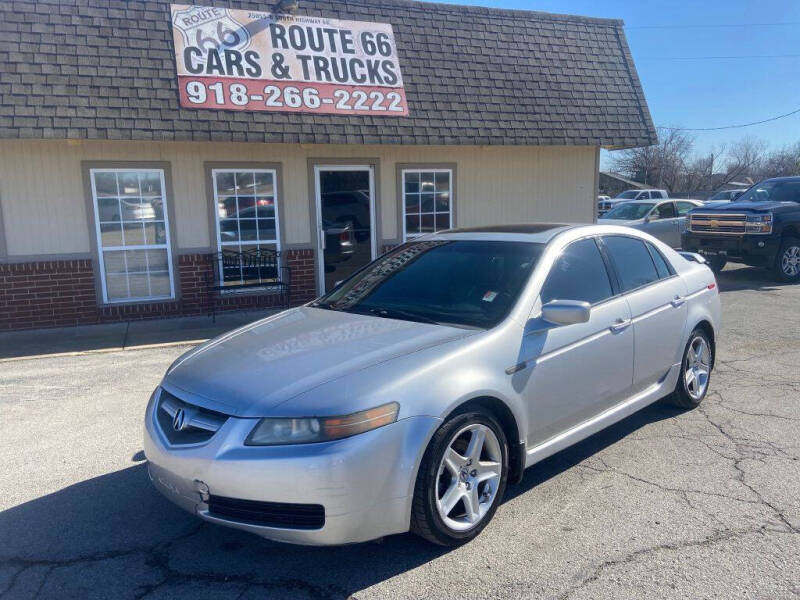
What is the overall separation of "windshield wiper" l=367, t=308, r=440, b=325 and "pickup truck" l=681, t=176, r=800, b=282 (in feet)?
34.7

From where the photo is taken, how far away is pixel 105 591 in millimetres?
3141

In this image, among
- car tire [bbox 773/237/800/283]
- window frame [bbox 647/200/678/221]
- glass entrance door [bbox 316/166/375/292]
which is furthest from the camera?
window frame [bbox 647/200/678/221]

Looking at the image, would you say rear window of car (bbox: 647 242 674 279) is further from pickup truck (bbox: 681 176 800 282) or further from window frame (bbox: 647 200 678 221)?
window frame (bbox: 647 200 678 221)

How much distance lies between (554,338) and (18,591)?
3092mm

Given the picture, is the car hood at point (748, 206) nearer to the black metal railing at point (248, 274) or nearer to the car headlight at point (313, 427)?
the black metal railing at point (248, 274)

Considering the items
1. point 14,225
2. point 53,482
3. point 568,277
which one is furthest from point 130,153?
point 568,277

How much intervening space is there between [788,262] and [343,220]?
29.8 feet

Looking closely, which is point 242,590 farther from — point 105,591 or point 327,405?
point 327,405

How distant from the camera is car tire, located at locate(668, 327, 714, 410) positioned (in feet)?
17.5

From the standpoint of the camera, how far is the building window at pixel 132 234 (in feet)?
30.0

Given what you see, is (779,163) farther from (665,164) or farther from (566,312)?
(566,312)

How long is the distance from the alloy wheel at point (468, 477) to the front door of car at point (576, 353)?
328 millimetres

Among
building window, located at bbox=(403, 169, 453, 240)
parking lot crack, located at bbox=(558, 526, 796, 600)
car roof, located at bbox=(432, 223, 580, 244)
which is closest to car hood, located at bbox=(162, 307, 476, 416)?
car roof, located at bbox=(432, 223, 580, 244)

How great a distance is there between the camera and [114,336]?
8773 mm
